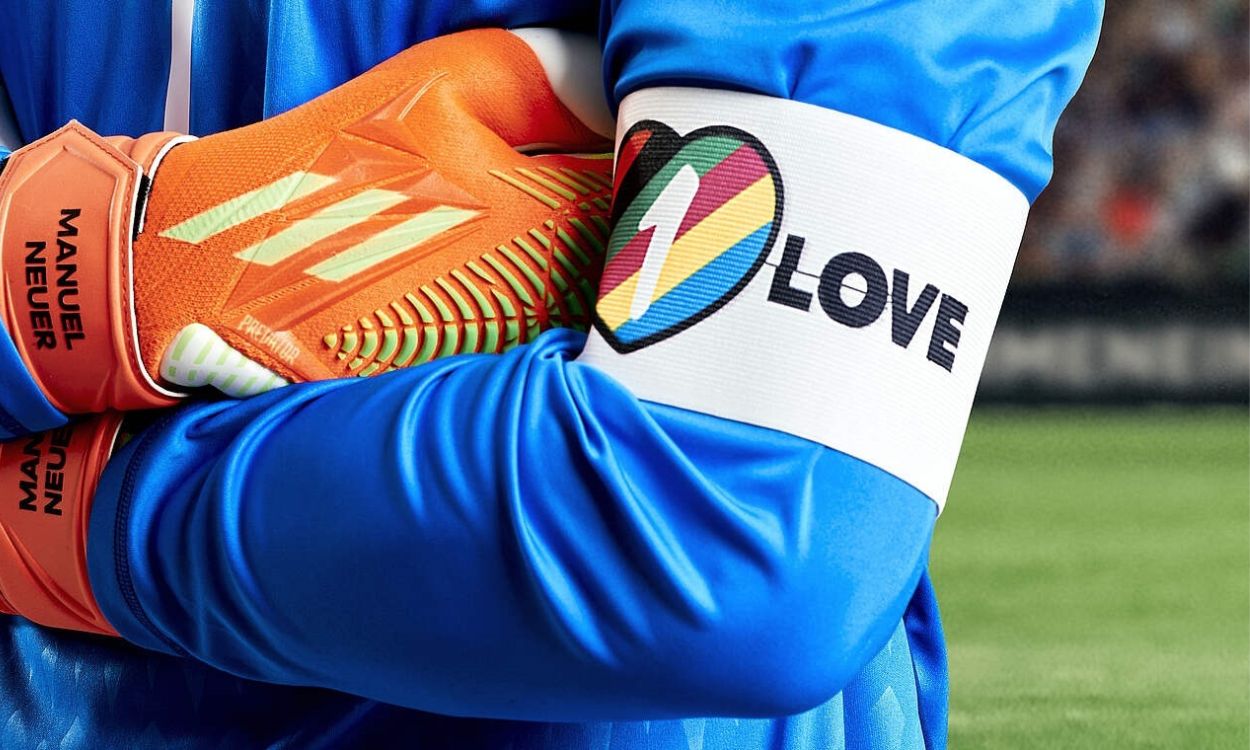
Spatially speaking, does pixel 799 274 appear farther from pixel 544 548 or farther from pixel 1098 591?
pixel 1098 591

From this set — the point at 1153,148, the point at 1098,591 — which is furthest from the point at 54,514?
the point at 1153,148

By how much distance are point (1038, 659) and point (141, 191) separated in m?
1.79

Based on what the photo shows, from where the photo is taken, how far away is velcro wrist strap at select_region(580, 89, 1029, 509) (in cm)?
48

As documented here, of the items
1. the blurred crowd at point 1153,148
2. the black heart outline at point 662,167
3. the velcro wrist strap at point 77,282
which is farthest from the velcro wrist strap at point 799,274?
the blurred crowd at point 1153,148

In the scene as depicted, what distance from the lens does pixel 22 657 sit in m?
0.69

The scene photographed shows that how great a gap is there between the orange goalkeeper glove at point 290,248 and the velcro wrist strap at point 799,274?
0.07 metres

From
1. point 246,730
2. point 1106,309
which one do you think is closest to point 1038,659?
point 246,730

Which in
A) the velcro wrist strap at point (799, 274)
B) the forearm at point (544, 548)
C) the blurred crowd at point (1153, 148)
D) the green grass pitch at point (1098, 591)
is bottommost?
the blurred crowd at point (1153, 148)

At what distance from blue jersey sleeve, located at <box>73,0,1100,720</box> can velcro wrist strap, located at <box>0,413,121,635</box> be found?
0.05 meters

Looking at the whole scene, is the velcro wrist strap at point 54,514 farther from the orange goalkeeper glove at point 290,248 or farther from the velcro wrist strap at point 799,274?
the velcro wrist strap at point 799,274

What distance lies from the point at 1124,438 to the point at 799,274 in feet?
14.5

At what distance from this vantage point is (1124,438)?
466 cm

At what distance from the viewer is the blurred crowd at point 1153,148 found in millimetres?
6492

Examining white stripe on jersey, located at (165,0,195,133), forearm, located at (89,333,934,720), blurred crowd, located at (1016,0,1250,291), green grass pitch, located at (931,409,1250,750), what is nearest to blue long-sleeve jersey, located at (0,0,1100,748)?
forearm, located at (89,333,934,720)
